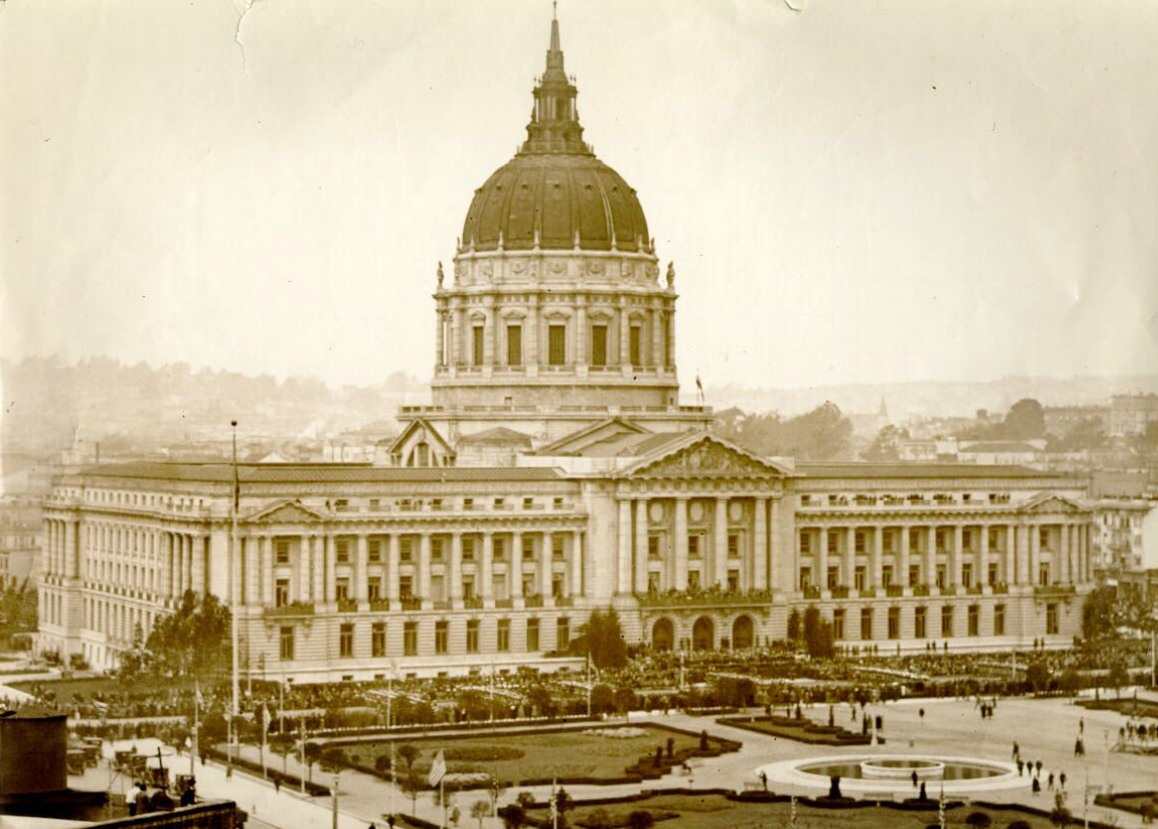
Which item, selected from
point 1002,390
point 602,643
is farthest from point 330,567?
point 1002,390

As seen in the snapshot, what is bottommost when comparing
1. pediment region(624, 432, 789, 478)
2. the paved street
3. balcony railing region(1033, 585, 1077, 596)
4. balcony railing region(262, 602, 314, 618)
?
the paved street

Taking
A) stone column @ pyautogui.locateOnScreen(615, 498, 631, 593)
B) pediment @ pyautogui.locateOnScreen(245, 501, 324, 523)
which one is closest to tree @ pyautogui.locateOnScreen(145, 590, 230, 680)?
pediment @ pyautogui.locateOnScreen(245, 501, 324, 523)

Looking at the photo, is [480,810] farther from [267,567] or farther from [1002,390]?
[1002,390]

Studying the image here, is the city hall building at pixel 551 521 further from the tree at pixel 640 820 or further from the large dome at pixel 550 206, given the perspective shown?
the tree at pixel 640 820

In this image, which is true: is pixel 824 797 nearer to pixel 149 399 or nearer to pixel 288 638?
pixel 288 638

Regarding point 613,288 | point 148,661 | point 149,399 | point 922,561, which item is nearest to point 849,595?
point 922,561

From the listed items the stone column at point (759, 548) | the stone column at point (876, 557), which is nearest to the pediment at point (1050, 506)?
the stone column at point (876, 557)

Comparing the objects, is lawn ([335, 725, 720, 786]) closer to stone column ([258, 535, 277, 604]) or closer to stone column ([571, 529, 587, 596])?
stone column ([258, 535, 277, 604])
